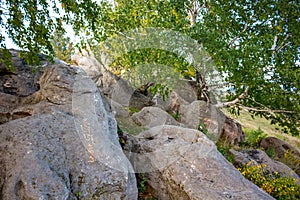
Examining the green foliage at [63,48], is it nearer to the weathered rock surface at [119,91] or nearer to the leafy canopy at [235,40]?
the leafy canopy at [235,40]

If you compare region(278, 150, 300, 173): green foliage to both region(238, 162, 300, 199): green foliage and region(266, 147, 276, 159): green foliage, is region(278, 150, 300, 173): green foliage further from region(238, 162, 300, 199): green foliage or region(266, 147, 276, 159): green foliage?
region(238, 162, 300, 199): green foliage

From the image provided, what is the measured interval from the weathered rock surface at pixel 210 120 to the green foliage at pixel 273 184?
4.83 m

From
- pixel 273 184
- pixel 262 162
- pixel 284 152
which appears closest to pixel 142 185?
pixel 273 184

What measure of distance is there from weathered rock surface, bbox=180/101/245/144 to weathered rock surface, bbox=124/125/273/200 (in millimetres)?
7560

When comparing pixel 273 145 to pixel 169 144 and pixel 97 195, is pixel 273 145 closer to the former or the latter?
pixel 169 144

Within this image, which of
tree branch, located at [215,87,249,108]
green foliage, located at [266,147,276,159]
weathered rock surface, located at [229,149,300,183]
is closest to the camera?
weathered rock surface, located at [229,149,300,183]

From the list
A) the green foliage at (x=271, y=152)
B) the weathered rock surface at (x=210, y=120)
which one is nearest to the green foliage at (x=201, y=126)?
the weathered rock surface at (x=210, y=120)

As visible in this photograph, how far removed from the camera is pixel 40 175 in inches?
208

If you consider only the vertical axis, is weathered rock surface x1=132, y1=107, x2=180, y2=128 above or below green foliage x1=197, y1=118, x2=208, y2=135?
above

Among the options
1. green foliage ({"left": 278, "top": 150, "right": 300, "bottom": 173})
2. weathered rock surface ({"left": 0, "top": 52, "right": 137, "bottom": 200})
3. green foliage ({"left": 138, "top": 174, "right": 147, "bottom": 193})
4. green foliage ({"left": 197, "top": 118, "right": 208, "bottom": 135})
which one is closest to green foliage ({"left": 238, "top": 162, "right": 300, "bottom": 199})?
green foliage ({"left": 197, "top": 118, "right": 208, "bottom": 135})

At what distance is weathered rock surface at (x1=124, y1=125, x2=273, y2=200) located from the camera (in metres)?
7.48

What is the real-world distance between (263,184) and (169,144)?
15.6 ft

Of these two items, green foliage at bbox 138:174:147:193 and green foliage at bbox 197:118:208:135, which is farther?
green foliage at bbox 197:118:208:135

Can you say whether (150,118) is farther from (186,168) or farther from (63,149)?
(63,149)
